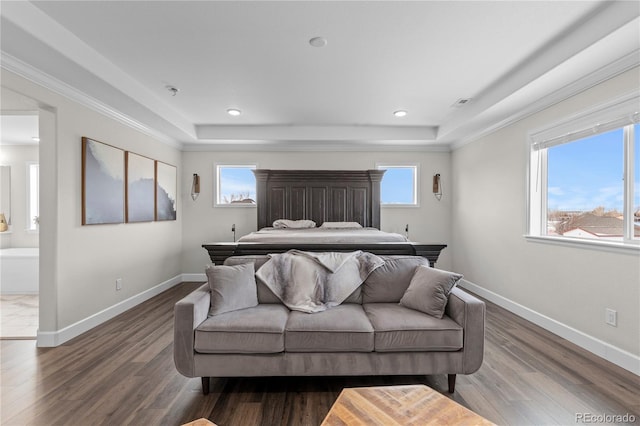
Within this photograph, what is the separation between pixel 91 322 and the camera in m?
3.18

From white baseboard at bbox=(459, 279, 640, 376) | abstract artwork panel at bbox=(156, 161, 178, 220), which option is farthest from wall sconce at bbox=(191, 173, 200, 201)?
white baseboard at bbox=(459, 279, 640, 376)

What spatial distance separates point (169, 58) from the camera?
2662 millimetres

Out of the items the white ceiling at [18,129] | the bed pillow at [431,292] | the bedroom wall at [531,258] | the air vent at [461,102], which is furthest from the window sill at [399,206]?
the white ceiling at [18,129]

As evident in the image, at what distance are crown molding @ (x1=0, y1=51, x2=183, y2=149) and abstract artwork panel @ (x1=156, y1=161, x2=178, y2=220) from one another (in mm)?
643

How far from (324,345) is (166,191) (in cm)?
392

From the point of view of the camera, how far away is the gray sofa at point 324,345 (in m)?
1.92

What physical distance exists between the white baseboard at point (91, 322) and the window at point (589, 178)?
5.01m

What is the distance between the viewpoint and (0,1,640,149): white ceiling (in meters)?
2.01

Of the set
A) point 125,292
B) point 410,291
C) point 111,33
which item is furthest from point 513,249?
point 125,292

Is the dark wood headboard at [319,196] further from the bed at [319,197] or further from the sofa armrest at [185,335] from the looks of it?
the sofa armrest at [185,335]

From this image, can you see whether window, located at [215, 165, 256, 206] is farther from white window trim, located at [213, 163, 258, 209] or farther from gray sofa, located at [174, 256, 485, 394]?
gray sofa, located at [174, 256, 485, 394]

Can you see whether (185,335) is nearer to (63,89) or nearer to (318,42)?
(318,42)

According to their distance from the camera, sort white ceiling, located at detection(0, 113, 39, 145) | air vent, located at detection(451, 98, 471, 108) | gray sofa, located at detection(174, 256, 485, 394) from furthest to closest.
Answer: white ceiling, located at detection(0, 113, 39, 145) < air vent, located at detection(451, 98, 471, 108) < gray sofa, located at detection(174, 256, 485, 394)

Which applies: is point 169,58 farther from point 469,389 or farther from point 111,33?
point 469,389
